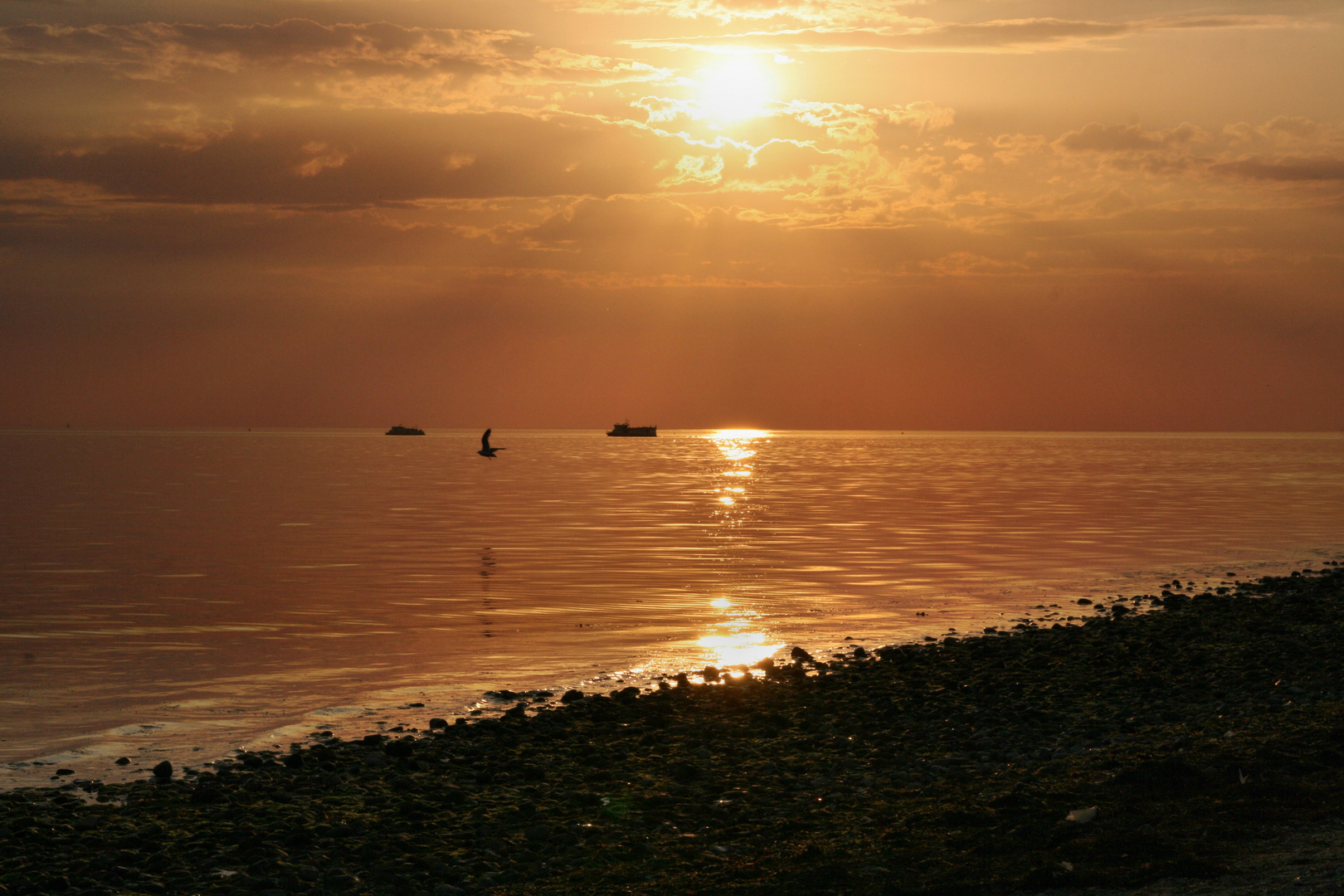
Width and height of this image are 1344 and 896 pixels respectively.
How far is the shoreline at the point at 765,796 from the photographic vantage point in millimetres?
10414

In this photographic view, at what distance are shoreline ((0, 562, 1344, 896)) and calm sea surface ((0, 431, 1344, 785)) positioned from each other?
2.82 meters

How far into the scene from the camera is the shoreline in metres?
10.4

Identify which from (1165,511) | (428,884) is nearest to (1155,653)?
(428,884)

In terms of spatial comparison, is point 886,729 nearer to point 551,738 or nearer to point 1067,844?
point 551,738

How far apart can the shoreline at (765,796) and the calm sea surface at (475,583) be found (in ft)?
9.24

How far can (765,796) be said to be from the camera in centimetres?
1305

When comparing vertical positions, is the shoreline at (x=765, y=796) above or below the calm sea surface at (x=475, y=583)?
below

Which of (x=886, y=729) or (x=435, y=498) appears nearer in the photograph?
(x=886, y=729)

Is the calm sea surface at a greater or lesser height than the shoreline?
greater

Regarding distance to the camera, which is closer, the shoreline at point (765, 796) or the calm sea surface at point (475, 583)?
the shoreline at point (765, 796)

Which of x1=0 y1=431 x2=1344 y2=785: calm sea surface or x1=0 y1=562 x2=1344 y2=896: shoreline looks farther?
x1=0 y1=431 x2=1344 y2=785: calm sea surface

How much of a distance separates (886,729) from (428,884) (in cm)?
753

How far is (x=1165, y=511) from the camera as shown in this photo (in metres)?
64.4

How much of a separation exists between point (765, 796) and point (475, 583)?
23.7 metres
